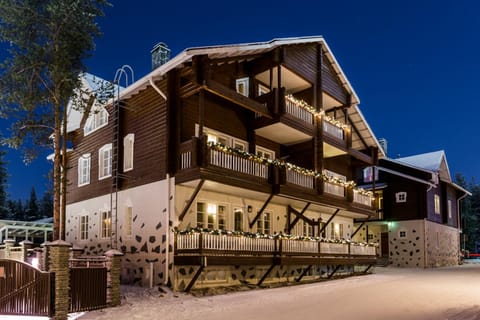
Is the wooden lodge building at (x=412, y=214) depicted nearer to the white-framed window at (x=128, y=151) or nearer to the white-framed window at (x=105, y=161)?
the white-framed window at (x=128, y=151)

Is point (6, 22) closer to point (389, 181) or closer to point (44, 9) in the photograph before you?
point (44, 9)

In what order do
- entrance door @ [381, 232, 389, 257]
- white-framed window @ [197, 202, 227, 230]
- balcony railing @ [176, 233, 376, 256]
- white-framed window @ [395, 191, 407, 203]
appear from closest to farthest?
1. balcony railing @ [176, 233, 376, 256]
2. white-framed window @ [197, 202, 227, 230]
3. white-framed window @ [395, 191, 407, 203]
4. entrance door @ [381, 232, 389, 257]

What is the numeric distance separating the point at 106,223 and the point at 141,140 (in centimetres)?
470

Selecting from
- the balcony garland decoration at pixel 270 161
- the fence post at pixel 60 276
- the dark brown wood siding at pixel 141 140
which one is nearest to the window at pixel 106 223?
Answer: the dark brown wood siding at pixel 141 140

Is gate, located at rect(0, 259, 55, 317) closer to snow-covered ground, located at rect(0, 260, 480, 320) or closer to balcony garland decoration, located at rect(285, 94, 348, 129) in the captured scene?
snow-covered ground, located at rect(0, 260, 480, 320)

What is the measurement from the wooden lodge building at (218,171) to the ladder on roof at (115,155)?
0.07 meters

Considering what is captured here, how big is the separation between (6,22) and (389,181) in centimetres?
3045

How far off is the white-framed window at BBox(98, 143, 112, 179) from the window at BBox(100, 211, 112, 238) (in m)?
1.80

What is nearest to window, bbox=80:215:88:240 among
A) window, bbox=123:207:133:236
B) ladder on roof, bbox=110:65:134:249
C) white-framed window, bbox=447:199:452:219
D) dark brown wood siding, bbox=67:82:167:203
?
dark brown wood siding, bbox=67:82:167:203

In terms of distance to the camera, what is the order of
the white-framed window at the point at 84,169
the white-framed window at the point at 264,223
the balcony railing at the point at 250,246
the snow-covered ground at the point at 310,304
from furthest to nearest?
1. the white-framed window at the point at 84,169
2. the white-framed window at the point at 264,223
3. the balcony railing at the point at 250,246
4. the snow-covered ground at the point at 310,304

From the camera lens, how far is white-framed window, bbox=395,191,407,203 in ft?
123

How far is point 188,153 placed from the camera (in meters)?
17.7

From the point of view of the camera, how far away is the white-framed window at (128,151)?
20812 mm

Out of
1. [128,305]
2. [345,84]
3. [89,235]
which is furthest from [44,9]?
[345,84]
